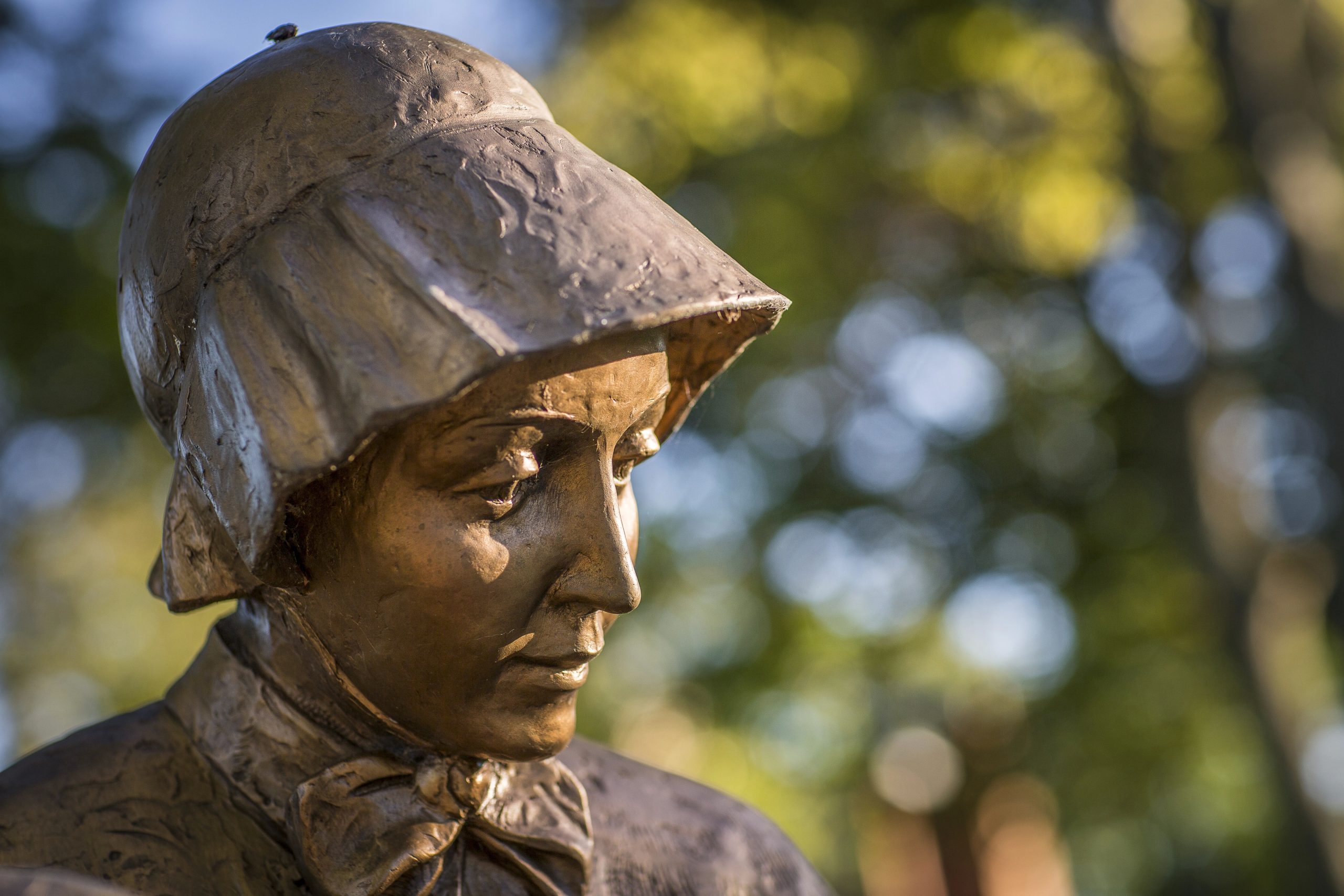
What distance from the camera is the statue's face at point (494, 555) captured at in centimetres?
161

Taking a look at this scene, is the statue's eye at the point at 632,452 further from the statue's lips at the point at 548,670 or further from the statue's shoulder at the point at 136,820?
the statue's shoulder at the point at 136,820

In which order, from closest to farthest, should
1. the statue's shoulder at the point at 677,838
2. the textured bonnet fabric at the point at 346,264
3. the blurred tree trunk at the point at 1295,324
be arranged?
the textured bonnet fabric at the point at 346,264 < the statue's shoulder at the point at 677,838 < the blurred tree trunk at the point at 1295,324

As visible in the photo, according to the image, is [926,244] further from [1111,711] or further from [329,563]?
[329,563]

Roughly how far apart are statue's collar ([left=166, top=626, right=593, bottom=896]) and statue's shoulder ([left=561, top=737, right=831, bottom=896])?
0.15 m

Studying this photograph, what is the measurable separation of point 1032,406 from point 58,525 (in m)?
6.73

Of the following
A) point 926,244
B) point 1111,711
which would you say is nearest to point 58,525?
point 926,244

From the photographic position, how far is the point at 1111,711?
10.5 m

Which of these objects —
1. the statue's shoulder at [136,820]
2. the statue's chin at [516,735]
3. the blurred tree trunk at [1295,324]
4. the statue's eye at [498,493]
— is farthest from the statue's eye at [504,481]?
the blurred tree trunk at [1295,324]

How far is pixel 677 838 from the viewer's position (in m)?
2.13

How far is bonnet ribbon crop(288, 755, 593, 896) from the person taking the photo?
173cm

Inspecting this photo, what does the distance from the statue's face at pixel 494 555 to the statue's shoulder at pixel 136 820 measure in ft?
0.91

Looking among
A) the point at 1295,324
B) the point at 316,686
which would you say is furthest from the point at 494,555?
the point at 1295,324

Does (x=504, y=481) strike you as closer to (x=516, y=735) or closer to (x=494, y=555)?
(x=494, y=555)

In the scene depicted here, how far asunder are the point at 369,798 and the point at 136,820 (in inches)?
12.1
